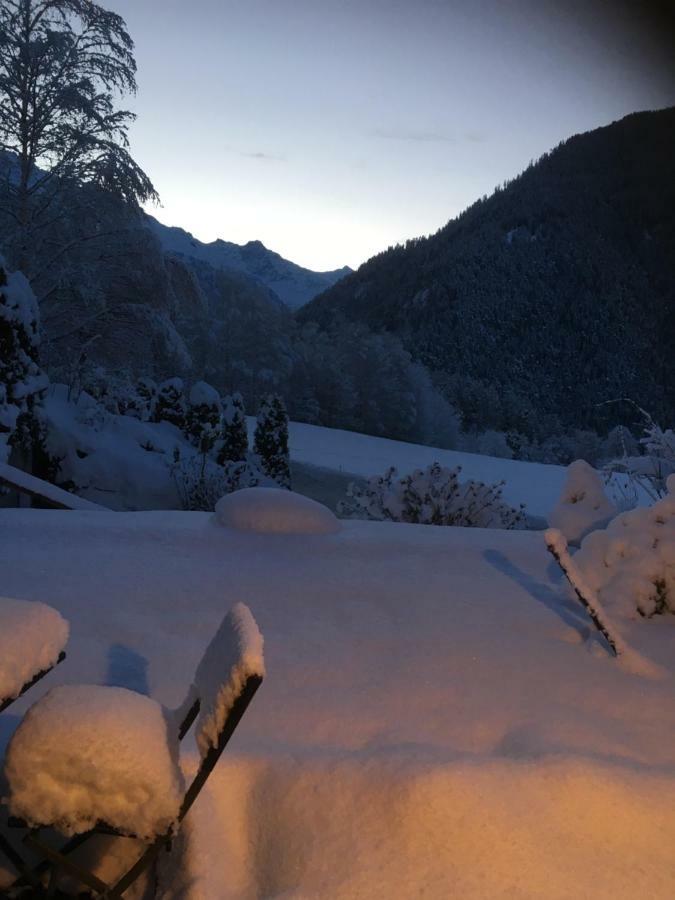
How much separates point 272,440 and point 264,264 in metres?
116

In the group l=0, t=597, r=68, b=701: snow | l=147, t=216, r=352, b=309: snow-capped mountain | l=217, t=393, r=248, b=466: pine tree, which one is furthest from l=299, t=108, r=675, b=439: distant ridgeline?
l=0, t=597, r=68, b=701: snow

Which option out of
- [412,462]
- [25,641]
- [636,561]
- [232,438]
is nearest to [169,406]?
[232,438]

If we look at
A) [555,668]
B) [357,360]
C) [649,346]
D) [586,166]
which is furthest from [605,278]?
[555,668]

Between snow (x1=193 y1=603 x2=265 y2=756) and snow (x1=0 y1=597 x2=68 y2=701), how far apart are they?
396 mm

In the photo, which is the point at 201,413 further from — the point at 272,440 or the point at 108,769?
the point at 108,769

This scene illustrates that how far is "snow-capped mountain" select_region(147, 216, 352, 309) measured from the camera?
3192 inches

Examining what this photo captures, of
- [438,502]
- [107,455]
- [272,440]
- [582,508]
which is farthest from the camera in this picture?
[272,440]

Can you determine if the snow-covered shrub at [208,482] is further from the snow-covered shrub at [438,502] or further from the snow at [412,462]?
the snow at [412,462]

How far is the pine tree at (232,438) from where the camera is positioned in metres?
13.2

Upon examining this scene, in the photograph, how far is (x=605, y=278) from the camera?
48.8m

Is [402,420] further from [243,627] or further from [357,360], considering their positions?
[243,627]

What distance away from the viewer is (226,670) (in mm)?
1676

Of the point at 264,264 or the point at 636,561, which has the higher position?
the point at 264,264

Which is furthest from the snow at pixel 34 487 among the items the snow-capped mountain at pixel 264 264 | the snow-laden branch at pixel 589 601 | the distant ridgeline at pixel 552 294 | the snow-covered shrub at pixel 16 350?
the snow-capped mountain at pixel 264 264
